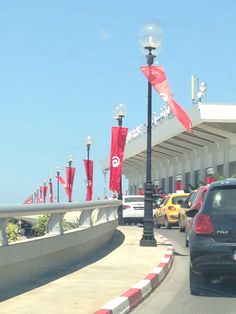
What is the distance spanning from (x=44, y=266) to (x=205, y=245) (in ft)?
8.70

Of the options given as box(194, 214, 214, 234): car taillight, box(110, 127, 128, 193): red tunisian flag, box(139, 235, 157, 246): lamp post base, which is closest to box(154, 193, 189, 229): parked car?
box(110, 127, 128, 193): red tunisian flag

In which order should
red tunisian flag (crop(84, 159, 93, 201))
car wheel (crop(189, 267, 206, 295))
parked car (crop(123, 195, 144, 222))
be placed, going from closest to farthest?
1. car wheel (crop(189, 267, 206, 295))
2. parked car (crop(123, 195, 144, 222))
3. red tunisian flag (crop(84, 159, 93, 201))

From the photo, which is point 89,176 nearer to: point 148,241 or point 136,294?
point 148,241

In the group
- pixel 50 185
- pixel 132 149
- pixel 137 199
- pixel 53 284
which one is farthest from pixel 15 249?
pixel 50 185

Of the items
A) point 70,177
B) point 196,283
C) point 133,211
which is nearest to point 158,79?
point 196,283

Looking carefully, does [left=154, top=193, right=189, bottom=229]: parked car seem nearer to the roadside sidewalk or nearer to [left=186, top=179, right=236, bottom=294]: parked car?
the roadside sidewalk

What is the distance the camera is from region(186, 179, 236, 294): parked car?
8.98m

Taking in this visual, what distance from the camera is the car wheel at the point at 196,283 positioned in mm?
9622

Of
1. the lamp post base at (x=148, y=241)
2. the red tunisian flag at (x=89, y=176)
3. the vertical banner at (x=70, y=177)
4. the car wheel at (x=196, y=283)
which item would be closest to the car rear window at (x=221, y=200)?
the car wheel at (x=196, y=283)

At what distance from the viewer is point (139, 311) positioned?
820 centimetres

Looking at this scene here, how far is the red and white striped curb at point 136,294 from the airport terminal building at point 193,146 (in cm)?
3502

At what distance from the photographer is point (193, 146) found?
59062mm

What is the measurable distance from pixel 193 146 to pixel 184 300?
50577 millimetres

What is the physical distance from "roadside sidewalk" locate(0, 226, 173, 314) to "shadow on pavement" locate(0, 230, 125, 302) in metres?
0.03
